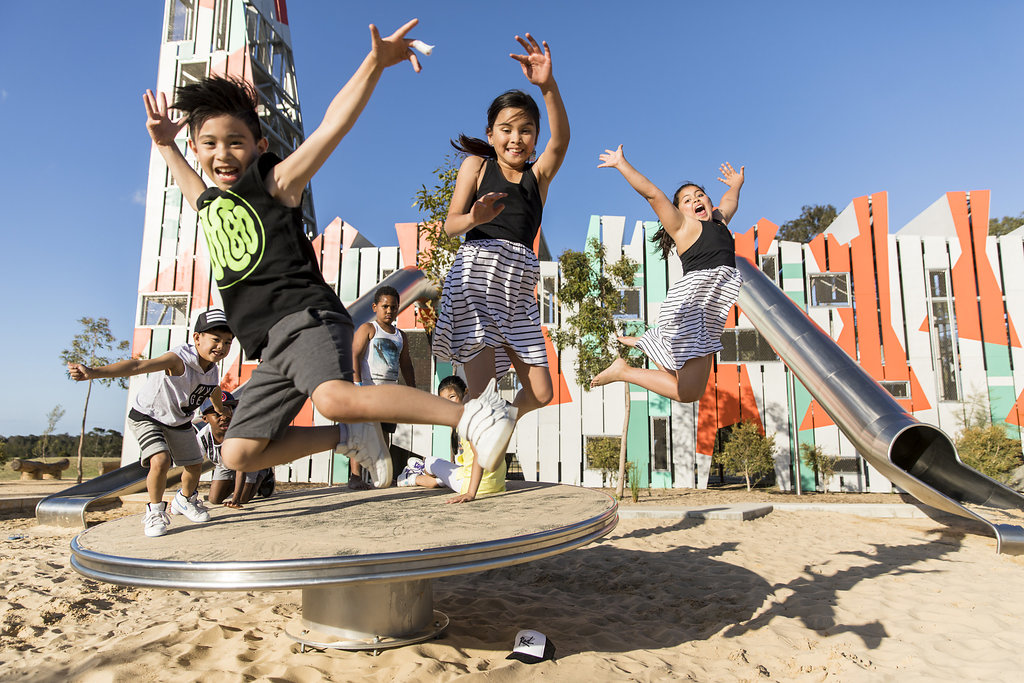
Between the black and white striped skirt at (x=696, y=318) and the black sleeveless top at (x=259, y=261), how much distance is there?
2.47 metres

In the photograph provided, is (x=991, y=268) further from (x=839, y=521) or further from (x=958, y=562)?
(x=958, y=562)

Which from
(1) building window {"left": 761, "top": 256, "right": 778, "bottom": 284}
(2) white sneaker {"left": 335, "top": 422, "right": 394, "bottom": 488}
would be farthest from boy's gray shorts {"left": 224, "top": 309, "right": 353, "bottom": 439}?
(1) building window {"left": 761, "top": 256, "right": 778, "bottom": 284}

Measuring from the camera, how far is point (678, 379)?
159 inches

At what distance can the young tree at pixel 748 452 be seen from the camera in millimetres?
11828

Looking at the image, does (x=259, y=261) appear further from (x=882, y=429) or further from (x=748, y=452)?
(x=748, y=452)

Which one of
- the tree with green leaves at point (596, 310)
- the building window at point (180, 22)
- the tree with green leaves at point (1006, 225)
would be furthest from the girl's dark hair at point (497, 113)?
the tree with green leaves at point (1006, 225)

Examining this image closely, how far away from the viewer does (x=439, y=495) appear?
4.31 metres

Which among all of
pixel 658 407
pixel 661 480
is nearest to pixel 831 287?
pixel 658 407

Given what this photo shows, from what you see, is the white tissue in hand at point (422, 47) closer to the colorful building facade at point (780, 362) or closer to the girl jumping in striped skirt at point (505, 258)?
the girl jumping in striped skirt at point (505, 258)

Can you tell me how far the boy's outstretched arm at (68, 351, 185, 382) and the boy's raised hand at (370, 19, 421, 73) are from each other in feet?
6.36

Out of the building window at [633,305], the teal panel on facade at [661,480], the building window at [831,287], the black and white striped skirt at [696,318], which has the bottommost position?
the teal panel on facade at [661,480]

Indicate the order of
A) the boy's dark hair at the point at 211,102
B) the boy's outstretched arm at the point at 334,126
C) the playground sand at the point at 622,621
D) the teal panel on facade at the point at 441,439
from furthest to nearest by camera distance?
1. the teal panel on facade at the point at 441,439
2. the playground sand at the point at 622,621
3. the boy's dark hair at the point at 211,102
4. the boy's outstretched arm at the point at 334,126

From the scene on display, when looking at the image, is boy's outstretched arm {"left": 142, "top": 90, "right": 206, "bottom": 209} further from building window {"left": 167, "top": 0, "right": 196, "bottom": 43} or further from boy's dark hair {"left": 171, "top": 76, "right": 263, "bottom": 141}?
building window {"left": 167, "top": 0, "right": 196, "bottom": 43}

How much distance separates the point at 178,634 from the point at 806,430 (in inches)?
463
